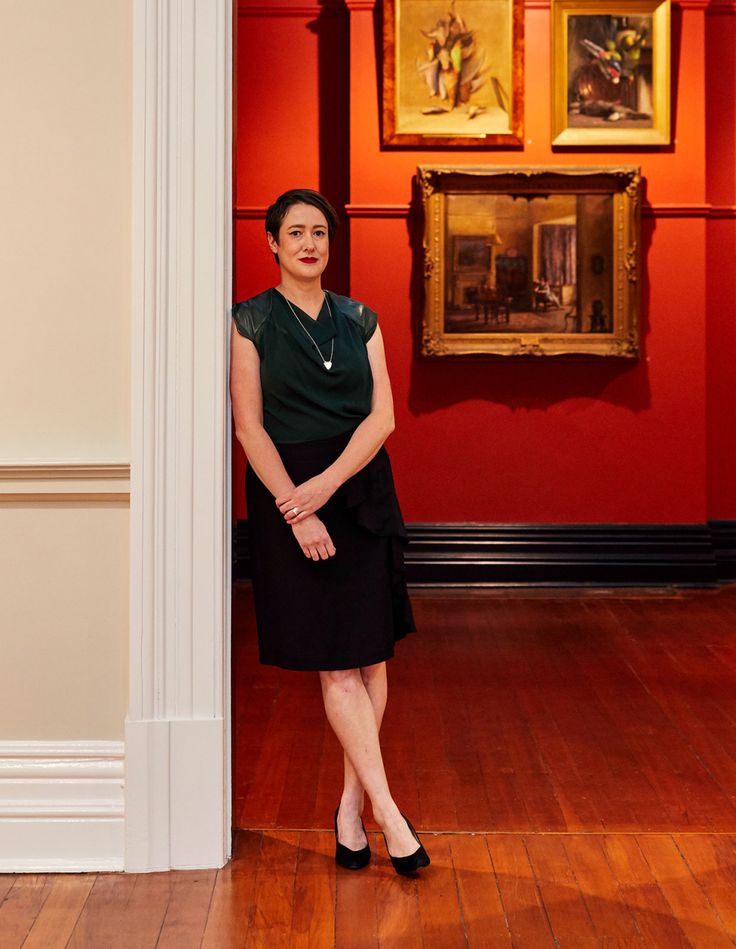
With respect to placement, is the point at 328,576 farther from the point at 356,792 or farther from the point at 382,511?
the point at 356,792

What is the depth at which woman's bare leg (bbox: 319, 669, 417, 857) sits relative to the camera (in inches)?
112

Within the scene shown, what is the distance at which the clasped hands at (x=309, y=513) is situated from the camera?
2.75 metres

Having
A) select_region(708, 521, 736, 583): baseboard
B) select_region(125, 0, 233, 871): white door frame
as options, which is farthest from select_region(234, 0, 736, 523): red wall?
select_region(125, 0, 233, 871): white door frame

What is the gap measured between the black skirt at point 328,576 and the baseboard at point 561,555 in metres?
4.19

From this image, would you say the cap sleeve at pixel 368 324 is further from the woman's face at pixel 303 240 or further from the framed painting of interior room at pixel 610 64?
the framed painting of interior room at pixel 610 64

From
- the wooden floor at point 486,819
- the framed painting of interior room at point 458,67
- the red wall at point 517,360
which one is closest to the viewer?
the wooden floor at point 486,819

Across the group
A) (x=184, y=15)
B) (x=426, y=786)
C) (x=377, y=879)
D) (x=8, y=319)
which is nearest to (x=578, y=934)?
(x=377, y=879)

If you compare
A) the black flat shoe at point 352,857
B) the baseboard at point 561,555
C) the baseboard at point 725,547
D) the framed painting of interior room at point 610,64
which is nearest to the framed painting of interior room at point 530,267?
the framed painting of interior room at point 610,64

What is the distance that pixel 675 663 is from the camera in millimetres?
5207

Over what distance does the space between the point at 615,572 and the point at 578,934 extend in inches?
184

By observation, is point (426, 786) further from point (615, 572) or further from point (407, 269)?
point (407, 269)

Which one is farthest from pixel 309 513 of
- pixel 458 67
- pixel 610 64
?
pixel 610 64

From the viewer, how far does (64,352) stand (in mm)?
2953

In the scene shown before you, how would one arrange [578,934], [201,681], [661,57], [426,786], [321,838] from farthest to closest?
1. [661,57]
2. [426,786]
3. [321,838]
4. [201,681]
5. [578,934]
